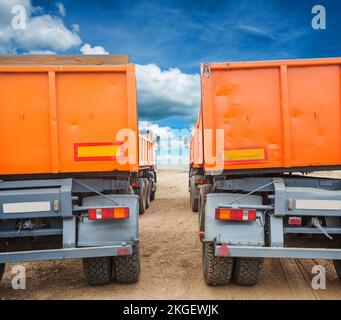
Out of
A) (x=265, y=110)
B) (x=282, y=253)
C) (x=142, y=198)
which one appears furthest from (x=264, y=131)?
(x=142, y=198)

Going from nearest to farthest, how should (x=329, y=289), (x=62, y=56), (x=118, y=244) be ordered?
(x=118, y=244), (x=329, y=289), (x=62, y=56)

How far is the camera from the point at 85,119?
4.21m

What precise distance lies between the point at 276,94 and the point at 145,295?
8.97ft

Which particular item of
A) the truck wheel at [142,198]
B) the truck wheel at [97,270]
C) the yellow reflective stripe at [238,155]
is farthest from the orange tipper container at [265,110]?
the truck wheel at [142,198]

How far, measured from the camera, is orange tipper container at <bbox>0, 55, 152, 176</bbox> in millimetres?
4168

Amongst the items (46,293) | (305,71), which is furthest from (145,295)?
(305,71)

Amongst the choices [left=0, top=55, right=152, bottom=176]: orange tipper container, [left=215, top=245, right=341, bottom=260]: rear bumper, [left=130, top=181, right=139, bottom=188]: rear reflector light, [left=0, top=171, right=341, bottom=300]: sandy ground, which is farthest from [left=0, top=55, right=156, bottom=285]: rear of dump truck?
[left=130, top=181, right=139, bottom=188]: rear reflector light

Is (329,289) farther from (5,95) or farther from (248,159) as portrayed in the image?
(5,95)

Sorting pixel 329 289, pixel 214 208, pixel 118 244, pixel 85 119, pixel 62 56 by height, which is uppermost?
pixel 62 56

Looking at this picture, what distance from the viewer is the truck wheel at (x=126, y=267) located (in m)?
4.34

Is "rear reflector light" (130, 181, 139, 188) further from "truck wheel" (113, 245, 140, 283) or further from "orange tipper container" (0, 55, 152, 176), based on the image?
"orange tipper container" (0, 55, 152, 176)

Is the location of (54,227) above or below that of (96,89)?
below

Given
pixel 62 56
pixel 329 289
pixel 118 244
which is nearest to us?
pixel 118 244

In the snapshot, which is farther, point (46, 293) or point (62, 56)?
point (62, 56)
